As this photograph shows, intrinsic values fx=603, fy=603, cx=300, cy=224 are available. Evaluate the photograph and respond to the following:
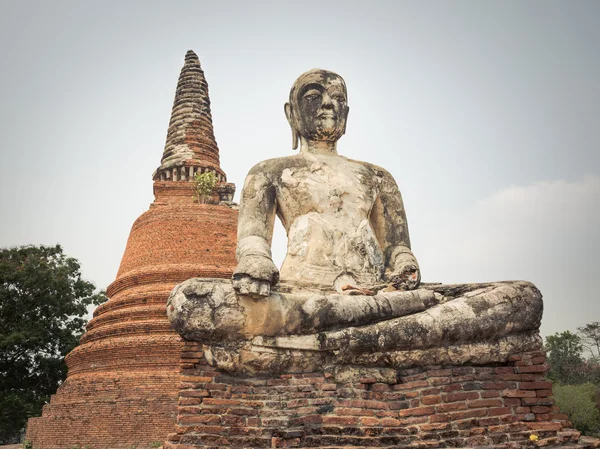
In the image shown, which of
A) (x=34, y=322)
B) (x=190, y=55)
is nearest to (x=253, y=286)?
(x=190, y=55)

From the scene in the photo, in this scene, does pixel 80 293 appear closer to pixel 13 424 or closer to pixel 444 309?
pixel 13 424

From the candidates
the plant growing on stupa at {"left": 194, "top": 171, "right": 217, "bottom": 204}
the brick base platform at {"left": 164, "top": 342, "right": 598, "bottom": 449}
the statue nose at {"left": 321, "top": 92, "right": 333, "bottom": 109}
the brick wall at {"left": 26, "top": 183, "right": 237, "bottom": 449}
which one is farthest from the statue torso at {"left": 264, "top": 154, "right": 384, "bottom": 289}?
the plant growing on stupa at {"left": 194, "top": 171, "right": 217, "bottom": 204}

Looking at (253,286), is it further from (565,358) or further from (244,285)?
(565,358)

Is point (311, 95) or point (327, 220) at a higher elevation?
point (311, 95)

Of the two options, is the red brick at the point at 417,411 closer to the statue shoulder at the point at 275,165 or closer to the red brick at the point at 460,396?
the red brick at the point at 460,396

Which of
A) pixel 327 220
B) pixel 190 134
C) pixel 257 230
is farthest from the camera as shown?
pixel 190 134

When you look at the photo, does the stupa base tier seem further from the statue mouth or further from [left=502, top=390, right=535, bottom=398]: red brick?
[left=502, top=390, right=535, bottom=398]: red brick

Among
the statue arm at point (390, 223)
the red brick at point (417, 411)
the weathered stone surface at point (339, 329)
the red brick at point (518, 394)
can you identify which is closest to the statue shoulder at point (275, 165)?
the statue arm at point (390, 223)

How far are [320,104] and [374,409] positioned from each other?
3.23 m

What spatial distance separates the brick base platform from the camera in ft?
13.4

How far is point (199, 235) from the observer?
16.4m

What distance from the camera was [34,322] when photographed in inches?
946

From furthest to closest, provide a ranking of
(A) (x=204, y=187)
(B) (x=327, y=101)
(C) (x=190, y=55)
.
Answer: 1. (C) (x=190, y=55)
2. (A) (x=204, y=187)
3. (B) (x=327, y=101)

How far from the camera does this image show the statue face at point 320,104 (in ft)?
20.4
